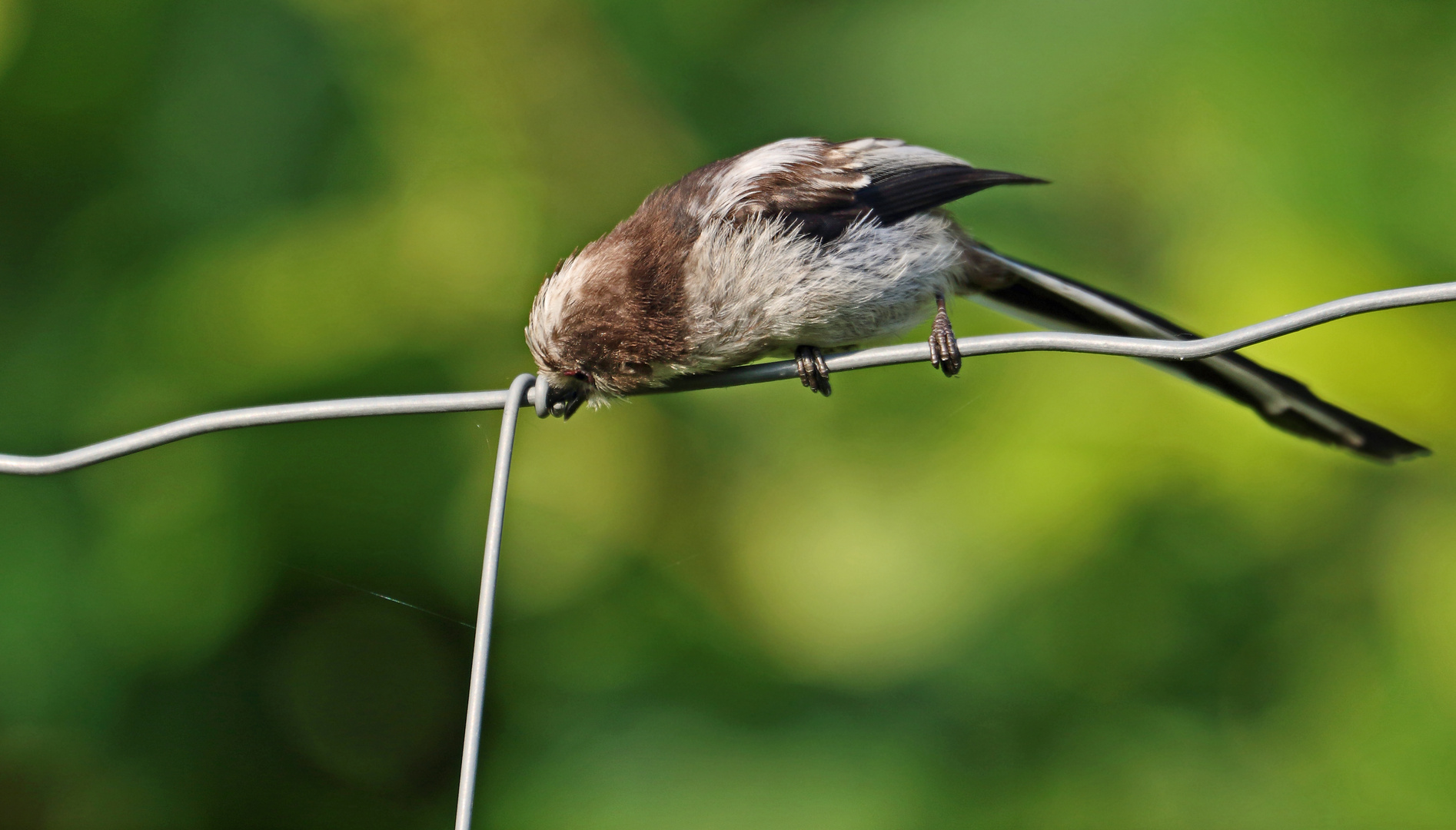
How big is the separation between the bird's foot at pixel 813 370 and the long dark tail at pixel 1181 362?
1.98ft

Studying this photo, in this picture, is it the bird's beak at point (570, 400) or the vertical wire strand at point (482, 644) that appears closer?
the vertical wire strand at point (482, 644)

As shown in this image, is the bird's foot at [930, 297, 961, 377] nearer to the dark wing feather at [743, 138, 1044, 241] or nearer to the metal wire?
the metal wire

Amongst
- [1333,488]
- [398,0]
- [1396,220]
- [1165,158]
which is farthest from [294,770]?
[1396,220]

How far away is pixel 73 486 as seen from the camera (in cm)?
289

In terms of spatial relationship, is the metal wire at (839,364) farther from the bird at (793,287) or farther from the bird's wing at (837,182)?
the bird's wing at (837,182)

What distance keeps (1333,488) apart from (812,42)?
2.38 m

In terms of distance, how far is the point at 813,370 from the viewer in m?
2.12

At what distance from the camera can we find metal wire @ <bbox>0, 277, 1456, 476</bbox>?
124cm

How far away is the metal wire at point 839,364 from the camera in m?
1.24

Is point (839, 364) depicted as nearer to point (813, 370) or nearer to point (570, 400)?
point (813, 370)

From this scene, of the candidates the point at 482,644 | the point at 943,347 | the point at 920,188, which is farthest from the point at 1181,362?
the point at 482,644

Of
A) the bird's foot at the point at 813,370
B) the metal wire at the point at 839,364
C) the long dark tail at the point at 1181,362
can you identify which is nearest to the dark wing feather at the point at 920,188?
the long dark tail at the point at 1181,362

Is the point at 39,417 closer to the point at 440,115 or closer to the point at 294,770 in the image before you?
the point at 294,770

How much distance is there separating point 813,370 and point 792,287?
0.20 metres
